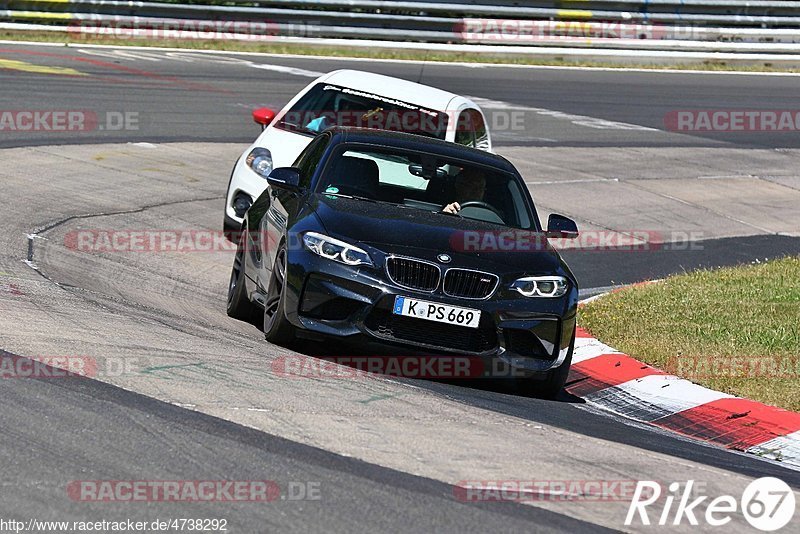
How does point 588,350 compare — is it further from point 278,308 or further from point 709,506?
point 709,506

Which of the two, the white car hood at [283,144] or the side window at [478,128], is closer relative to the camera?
the white car hood at [283,144]

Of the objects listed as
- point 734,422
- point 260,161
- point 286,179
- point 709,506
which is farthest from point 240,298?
point 709,506

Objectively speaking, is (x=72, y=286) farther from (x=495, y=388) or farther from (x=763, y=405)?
(x=763, y=405)

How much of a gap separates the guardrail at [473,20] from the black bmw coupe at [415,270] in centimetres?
1804

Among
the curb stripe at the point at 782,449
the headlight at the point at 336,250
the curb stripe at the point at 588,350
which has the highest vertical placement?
the headlight at the point at 336,250

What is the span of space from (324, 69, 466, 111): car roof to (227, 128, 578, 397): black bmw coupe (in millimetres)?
3582

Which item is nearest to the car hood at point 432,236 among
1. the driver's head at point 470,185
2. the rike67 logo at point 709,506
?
the driver's head at point 470,185

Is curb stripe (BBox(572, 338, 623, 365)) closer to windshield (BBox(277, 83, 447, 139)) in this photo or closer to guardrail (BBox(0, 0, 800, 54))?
windshield (BBox(277, 83, 447, 139))

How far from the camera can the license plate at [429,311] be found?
770 cm

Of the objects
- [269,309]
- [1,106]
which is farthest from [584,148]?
[269,309]

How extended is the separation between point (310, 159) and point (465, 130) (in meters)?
3.69

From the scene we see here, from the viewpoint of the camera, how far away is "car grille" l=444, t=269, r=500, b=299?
783cm

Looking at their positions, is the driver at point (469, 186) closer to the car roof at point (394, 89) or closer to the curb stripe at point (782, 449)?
the curb stripe at point (782, 449)

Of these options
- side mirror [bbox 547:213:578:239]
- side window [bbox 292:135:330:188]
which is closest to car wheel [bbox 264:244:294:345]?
side window [bbox 292:135:330:188]
